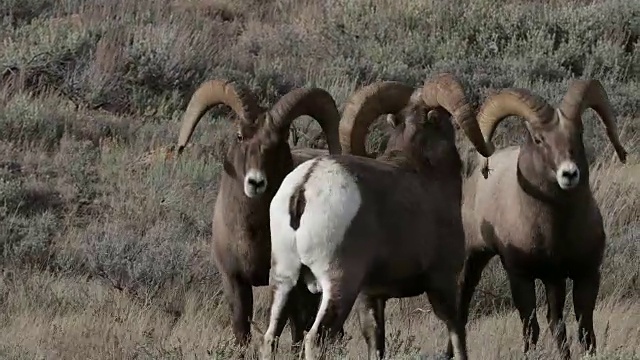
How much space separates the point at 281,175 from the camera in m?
7.74

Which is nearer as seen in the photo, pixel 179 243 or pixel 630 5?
pixel 179 243

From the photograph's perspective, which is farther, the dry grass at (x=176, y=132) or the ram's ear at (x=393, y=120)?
the dry grass at (x=176, y=132)

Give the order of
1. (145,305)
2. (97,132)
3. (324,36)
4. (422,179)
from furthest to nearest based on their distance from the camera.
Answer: (324,36) < (97,132) < (145,305) < (422,179)

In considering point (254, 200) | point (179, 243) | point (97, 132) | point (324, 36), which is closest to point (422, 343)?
point (254, 200)

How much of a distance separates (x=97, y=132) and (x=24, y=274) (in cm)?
426

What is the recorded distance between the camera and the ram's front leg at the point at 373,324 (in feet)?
25.2

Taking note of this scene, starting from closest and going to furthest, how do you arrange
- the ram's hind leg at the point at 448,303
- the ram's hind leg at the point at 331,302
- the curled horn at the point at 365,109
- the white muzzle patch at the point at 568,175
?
1. the ram's hind leg at the point at 331,302
2. the ram's hind leg at the point at 448,303
3. the white muzzle patch at the point at 568,175
4. the curled horn at the point at 365,109

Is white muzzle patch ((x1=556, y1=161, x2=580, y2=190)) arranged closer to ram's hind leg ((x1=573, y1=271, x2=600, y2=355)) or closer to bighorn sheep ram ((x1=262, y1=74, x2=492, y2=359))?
bighorn sheep ram ((x1=262, y1=74, x2=492, y2=359))

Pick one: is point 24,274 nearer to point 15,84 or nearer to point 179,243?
point 179,243

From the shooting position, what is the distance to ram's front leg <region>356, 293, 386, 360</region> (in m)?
7.69

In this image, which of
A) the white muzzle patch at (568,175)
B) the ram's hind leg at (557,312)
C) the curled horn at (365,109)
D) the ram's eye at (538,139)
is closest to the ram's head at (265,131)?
the curled horn at (365,109)

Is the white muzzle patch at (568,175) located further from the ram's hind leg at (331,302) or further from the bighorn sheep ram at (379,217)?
the ram's hind leg at (331,302)

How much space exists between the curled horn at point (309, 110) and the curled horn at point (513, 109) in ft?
3.32

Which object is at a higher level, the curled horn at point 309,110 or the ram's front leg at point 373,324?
the curled horn at point 309,110
